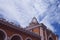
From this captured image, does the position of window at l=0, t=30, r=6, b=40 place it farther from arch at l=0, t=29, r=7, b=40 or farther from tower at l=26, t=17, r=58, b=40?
tower at l=26, t=17, r=58, b=40

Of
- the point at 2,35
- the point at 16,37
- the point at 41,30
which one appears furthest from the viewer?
the point at 41,30

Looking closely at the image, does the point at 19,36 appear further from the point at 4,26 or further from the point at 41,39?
the point at 41,39

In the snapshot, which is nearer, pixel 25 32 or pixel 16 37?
pixel 16 37

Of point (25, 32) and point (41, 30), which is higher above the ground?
point (41, 30)

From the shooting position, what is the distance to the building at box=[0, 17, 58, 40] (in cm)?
2716

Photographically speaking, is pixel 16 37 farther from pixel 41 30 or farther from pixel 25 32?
pixel 41 30

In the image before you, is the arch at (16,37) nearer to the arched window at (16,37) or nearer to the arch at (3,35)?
the arched window at (16,37)

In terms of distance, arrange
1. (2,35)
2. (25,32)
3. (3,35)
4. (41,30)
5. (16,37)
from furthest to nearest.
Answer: (41,30) < (25,32) < (16,37) < (2,35) < (3,35)

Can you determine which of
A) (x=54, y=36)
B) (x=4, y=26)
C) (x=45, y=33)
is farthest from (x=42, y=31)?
(x=4, y=26)

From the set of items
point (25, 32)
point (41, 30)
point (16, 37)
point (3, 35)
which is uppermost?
point (41, 30)

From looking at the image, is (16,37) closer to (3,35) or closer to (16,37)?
(16,37)

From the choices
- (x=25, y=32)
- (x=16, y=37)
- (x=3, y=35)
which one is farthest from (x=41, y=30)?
(x=3, y=35)

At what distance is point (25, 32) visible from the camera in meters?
29.7

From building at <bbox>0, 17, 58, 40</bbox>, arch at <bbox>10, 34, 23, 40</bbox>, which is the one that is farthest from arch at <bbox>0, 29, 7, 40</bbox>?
arch at <bbox>10, 34, 23, 40</bbox>
